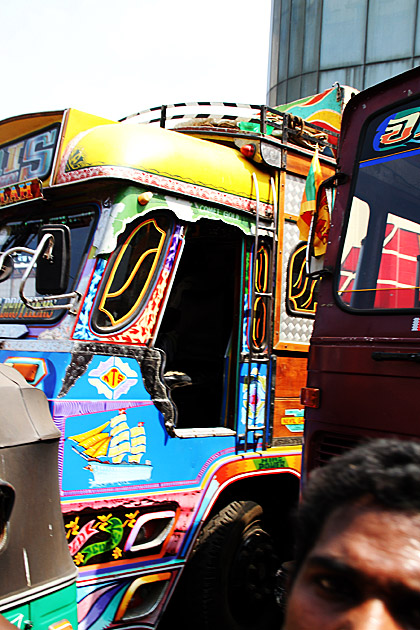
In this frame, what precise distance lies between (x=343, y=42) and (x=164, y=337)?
62.6 ft

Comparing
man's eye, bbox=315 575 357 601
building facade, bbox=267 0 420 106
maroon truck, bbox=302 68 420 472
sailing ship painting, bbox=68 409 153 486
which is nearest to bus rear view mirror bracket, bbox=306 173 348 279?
maroon truck, bbox=302 68 420 472

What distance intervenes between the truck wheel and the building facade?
1856 cm

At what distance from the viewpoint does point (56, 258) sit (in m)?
3.12

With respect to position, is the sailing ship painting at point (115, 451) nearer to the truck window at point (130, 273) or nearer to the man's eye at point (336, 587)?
the truck window at point (130, 273)

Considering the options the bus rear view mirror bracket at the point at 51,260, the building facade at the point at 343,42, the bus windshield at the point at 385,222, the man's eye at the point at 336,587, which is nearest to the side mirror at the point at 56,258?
the bus rear view mirror bracket at the point at 51,260

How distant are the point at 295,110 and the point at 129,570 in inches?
184

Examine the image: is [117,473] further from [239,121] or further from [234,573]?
[239,121]

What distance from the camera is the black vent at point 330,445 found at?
2941 mm

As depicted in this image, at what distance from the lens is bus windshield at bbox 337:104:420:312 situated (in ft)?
9.61

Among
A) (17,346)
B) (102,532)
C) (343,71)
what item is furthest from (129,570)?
(343,71)

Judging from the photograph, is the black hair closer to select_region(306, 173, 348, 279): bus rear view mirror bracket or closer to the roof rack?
select_region(306, 173, 348, 279): bus rear view mirror bracket

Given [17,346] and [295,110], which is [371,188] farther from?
[295,110]

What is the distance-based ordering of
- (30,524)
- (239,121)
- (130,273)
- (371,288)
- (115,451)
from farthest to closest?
(239,121) < (130,273) < (115,451) < (371,288) < (30,524)

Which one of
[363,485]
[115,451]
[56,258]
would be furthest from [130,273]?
[363,485]
